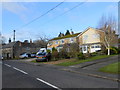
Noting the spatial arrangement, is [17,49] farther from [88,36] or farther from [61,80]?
[61,80]

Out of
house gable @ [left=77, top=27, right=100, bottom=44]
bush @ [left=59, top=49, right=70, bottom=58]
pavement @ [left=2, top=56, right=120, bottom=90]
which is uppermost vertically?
house gable @ [left=77, top=27, right=100, bottom=44]

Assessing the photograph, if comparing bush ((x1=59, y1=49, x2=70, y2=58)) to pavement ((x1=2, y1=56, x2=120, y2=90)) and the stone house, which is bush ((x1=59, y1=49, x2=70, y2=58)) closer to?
pavement ((x1=2, y1=56, x2=120, y2=90))

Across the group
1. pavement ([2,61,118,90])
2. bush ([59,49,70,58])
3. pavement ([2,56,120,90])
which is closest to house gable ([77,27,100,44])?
bush ([59,49,70,58])

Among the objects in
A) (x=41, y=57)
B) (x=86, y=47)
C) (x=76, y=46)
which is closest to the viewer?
(x=41, y=57)

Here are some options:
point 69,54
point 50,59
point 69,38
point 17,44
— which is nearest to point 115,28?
point 69,54

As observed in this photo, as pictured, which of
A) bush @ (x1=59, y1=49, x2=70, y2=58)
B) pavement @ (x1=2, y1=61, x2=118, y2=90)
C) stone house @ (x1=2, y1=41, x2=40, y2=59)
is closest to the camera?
pavement @ (x1=2, y1=61, x2=118, y2=90)

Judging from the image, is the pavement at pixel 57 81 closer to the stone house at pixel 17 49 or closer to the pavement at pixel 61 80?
the pavement at pixel 61 80

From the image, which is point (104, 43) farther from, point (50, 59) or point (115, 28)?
point (50, 59)

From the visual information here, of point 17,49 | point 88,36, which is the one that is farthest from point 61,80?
point 17,49

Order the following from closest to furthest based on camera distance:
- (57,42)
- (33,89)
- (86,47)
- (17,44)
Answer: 1. (33,89)
2. (86,47)
3. (57,42)
4. (17,44)

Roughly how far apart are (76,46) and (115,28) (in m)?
8.98

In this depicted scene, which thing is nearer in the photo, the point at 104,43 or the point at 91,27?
the point at 104,43

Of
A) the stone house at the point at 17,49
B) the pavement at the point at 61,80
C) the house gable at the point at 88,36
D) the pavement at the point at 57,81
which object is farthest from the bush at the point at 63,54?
the stone house at the point at 17,49

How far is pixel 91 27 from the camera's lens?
45.1 meters
